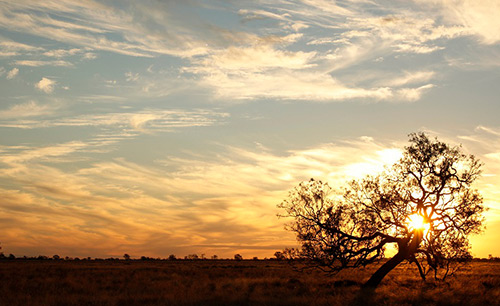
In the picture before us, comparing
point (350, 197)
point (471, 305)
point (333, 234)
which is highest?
point (350, 197)

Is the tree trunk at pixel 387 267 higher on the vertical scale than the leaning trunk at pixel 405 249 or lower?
lower

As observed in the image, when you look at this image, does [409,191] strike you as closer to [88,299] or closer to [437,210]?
[437,210]

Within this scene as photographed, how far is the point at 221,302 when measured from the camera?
29141 mm

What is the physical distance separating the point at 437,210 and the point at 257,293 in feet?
46.9

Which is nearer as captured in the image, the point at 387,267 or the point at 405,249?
the point at 405,249

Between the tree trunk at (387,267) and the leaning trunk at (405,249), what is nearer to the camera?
the leaning trunk at (405,249)

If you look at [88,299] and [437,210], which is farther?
[437,210]

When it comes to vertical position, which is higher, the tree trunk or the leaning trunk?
the leaning trunk

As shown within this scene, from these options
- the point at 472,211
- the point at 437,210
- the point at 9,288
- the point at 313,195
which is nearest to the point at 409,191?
the point at 437,210

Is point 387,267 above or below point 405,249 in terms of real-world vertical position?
below

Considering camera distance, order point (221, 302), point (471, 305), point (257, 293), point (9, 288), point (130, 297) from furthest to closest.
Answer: point (9, 288) → point (257, 293) → point (130, 297) → point (221, 302) → point (471, 305)

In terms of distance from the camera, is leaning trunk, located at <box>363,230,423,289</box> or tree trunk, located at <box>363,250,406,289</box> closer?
leaning trunk, located at <box>363,230,423,289</box>

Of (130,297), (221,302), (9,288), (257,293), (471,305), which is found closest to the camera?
(471,305)

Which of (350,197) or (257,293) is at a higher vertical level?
(350,197)
